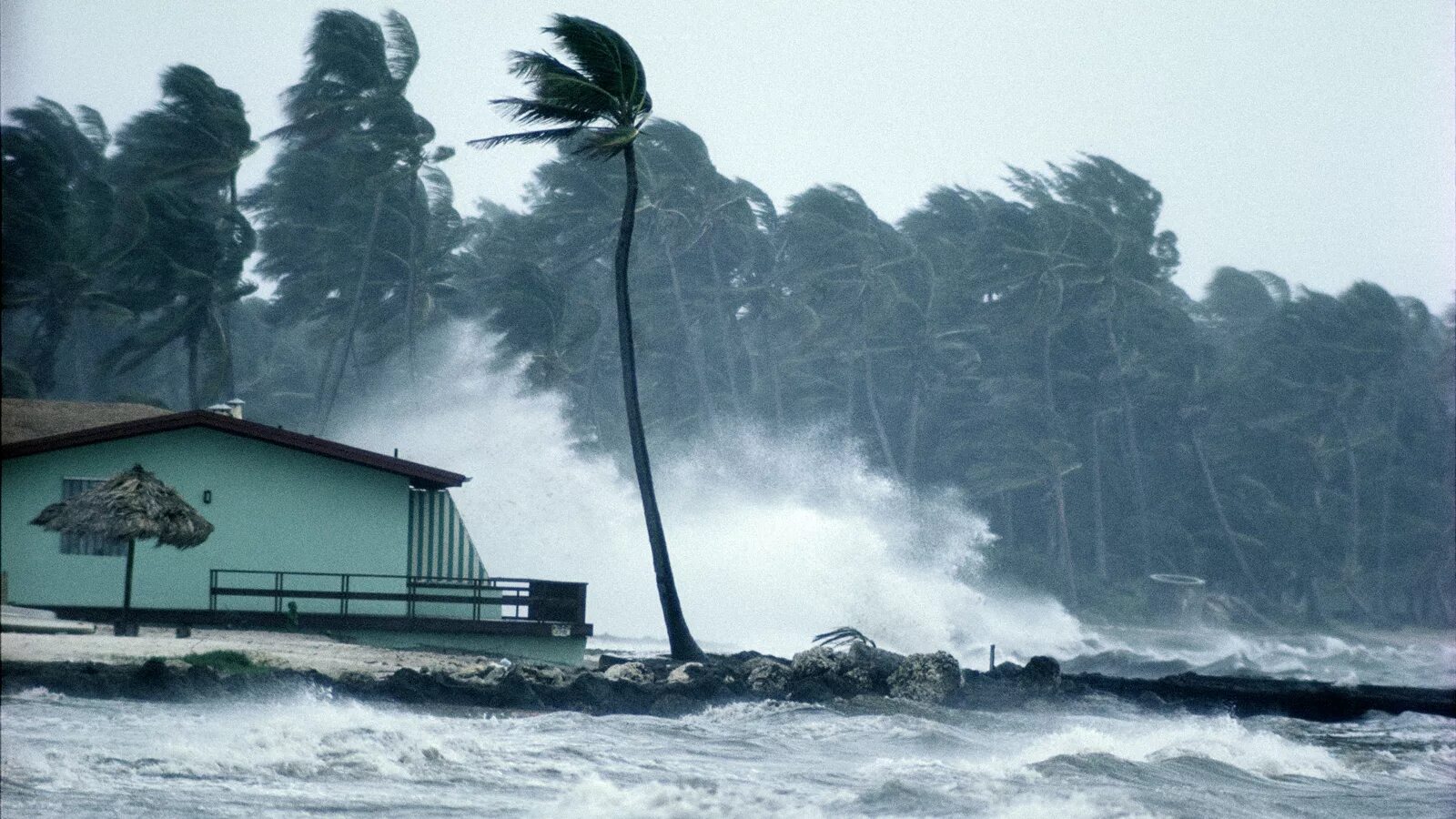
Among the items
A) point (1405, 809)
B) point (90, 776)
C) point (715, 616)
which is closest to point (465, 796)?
point (90, 776)

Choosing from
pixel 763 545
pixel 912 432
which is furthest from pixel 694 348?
pixel 763 545

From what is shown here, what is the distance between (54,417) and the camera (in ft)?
60.4

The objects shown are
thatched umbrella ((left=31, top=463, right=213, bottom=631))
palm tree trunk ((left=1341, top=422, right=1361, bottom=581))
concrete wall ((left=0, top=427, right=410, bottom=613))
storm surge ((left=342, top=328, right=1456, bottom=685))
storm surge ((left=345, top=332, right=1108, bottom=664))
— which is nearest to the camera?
thatched umbrella ((left=31, top=463, right=213, bottom=631))

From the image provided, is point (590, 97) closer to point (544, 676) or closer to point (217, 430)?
point (217, 430)

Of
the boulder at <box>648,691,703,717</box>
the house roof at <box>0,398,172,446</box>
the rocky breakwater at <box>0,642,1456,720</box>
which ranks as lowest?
the boulder at <box>648,691,703,717</box>

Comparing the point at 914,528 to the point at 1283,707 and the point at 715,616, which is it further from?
the point at 1283,707

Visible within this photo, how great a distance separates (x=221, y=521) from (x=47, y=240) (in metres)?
11.6

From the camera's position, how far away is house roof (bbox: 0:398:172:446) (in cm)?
1761

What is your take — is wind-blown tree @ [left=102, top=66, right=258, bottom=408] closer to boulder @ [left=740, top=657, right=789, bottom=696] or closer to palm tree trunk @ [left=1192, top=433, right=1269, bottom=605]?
boulder @ [left=740, top=657, right=789, bottom=696]

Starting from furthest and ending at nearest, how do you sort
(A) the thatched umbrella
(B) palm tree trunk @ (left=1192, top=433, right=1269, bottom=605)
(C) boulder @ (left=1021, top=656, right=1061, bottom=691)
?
(B) palm tree trunk @ (left=1192, top=433, right=1269, bottom=605) < (C) boulder @ (left=1021, top=656, right=1061, bottom=691) < (A) the thatched umbrella

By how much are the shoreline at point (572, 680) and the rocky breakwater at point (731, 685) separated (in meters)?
Answer: 0.02

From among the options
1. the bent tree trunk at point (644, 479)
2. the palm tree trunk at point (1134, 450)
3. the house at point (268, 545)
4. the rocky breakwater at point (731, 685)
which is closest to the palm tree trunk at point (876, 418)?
the palm tree trunk at point (1134, 450)

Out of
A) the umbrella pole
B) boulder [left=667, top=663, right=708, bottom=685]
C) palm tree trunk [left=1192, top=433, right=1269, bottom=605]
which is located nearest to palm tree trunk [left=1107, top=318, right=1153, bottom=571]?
palm tree trunk [left=1192, top=433, right=1269, bottom=605]

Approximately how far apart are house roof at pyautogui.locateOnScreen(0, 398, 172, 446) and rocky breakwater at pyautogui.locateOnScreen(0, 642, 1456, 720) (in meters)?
3.42
